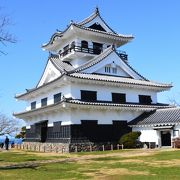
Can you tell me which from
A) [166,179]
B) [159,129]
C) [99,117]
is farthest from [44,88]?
[166,179]

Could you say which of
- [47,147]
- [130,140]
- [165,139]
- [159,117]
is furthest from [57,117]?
[165,139]

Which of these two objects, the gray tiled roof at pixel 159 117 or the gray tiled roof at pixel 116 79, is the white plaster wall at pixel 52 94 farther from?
the gray tiled roof at pixel 159 117

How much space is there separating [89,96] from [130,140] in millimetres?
6272

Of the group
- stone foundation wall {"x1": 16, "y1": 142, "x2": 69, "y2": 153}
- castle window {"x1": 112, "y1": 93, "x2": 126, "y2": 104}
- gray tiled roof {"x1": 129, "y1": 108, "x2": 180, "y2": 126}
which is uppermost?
castle window {"x1": 112, "y1": 93, "x2": 126, "y2": 104}

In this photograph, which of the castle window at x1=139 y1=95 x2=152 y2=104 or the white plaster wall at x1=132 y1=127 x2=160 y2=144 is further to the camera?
the castle window at x1=139 y1=95 x2=152 y2=104

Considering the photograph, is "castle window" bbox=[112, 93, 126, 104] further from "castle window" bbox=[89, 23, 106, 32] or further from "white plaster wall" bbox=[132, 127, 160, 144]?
"castle window" bbox=[89, 23, 106, 32]

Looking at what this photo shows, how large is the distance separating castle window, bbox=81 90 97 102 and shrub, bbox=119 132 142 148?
16.8 ft

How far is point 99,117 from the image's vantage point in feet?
105

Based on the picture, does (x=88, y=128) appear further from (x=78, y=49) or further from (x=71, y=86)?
(x=78, y=49)

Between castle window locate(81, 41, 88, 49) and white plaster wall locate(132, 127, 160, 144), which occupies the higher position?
castle window locate(81, 41, 88, 49)

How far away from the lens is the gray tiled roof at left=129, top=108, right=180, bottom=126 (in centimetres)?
3057

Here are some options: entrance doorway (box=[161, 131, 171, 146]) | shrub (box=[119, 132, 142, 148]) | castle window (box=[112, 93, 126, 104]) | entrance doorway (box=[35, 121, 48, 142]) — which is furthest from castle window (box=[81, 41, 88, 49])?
entrance doorway (box=[161, 131, 171, 146])

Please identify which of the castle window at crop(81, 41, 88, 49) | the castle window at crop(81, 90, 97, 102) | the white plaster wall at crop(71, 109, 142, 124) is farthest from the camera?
the castle window at crop(81, 41, 88, 49)

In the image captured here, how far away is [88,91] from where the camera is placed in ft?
106
